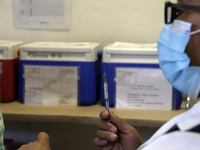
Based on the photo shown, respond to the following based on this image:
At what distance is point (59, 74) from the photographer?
1.41 meters

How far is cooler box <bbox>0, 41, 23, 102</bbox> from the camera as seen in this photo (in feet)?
A: 4.74

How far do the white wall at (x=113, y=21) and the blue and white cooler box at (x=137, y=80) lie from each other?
0.89 feet

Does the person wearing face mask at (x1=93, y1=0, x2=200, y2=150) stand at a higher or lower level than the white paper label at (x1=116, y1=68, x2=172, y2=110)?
higher

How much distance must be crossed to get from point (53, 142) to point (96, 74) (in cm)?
60

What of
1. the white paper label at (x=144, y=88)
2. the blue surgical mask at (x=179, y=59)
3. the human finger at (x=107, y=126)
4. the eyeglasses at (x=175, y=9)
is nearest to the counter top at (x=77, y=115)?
the white paper label at (x=144, y=88)

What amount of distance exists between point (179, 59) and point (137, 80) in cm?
51

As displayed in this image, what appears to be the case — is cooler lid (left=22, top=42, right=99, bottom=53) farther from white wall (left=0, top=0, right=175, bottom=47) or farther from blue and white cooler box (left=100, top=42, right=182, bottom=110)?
white wall (left=0, top=0, right=175, bottom=47)

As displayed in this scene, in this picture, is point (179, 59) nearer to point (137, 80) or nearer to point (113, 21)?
point (137, 80)

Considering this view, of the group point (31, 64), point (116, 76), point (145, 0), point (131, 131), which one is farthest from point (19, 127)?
point (145, 0)

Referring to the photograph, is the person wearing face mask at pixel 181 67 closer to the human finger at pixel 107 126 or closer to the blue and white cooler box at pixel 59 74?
the human finger at pixel 107 126

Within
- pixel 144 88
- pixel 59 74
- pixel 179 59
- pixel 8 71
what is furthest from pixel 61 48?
pixel 179 59

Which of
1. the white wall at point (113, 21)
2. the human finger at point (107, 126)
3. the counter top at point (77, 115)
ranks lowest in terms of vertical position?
the counter top at point (77, 115)

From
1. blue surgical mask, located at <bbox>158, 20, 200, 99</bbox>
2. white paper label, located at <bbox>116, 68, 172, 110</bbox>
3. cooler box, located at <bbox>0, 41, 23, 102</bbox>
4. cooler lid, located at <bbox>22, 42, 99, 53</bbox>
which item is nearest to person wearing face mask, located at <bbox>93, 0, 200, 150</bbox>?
blue surgical mask, located at <bbox>158, 20, 200, 99</bbox>

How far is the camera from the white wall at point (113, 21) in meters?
1.60
